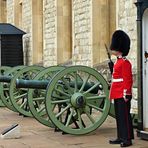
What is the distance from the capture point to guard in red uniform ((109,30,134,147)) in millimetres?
7023

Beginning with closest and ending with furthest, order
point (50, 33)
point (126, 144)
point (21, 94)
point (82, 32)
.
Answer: point (126, 144)
point (21, 94)
point (82, 32)
point (50, 33)

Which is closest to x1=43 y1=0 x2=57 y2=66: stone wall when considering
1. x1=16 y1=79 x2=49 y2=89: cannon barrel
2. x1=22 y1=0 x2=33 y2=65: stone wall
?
x1=22 y1=0 x2=33 y2=65: stone wall

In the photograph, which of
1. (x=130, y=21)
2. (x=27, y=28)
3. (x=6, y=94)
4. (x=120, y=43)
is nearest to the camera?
(x=120, y=43)

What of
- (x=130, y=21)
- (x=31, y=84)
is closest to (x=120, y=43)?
(x=31, y=84)

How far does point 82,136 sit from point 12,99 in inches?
114

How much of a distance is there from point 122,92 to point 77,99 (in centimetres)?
98

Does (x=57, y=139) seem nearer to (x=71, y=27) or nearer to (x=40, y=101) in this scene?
(x=40, y=101)

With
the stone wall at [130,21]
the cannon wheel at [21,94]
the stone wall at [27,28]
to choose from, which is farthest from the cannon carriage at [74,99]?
the stone wall at [27,28]

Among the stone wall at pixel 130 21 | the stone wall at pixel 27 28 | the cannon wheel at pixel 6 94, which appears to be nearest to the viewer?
the stone wall at pixel 130 21

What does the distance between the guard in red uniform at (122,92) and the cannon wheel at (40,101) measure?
1570mm

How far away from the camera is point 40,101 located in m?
9.38

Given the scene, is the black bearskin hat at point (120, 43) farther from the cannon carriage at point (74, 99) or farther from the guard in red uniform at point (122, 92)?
the cannon carriage at point (74, 99)

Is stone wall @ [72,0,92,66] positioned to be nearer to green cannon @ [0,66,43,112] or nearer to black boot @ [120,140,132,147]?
green cannon @ [0,66,43,112]

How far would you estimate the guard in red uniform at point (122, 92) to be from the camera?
7.02 meters
